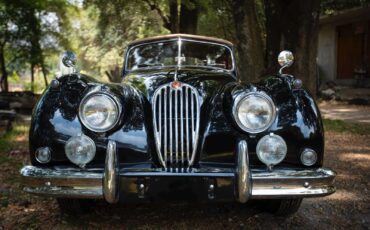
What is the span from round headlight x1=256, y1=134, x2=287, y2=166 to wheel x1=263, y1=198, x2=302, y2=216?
2.08 ft

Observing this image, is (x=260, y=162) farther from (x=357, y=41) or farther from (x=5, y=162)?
(x=357, y=41)

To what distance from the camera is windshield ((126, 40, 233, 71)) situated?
4.79m

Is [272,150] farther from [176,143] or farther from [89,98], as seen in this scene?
[89,98]

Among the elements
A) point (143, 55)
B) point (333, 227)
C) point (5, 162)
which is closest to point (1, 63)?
point (5, 162)

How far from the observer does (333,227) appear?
3.52 m

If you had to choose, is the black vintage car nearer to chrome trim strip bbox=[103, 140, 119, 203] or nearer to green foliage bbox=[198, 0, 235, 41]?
chrome trim strip bbox=[103, 140, 119, 203]

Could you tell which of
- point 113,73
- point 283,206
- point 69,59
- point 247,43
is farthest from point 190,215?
point 113,73

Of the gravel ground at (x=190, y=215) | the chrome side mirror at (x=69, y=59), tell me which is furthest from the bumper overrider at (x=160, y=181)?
the chrome side mirror at (x=69, y=59)

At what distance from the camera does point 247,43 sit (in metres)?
8.38

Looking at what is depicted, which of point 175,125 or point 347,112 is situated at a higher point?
point 175,125

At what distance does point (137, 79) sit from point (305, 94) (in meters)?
1.55

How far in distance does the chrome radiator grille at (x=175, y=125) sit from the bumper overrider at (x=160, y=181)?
223 mm

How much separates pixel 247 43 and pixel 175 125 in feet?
18.0

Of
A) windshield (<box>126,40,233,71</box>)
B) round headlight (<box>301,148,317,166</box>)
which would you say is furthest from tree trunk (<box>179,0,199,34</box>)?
round headlight (<box>301,148,317,166</box>)
